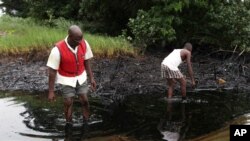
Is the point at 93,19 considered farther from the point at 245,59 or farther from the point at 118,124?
the point at 118,124

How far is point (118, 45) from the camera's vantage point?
15.5m

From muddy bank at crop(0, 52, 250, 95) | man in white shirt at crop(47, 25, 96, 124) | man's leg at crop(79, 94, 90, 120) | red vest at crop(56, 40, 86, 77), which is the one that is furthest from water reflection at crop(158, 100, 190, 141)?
Result: muddy bank at crop(0, 52, 250, 95)

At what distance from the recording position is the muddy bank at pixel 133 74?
12430 mm

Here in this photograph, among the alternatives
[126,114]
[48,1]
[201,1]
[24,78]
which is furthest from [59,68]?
[48,1]

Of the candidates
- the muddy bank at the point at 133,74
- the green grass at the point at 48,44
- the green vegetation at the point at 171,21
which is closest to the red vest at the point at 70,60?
the muddy bank at the point at 133,74

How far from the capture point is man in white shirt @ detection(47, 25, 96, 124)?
303 inches

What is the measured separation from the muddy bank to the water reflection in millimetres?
1976

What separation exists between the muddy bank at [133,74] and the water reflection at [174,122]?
1.98 m

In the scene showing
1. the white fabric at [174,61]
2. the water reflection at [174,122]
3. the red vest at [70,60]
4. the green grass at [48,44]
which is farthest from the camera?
the green grass at [48,44]

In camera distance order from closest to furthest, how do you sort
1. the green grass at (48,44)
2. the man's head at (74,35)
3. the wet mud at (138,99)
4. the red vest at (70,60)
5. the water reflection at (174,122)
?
the man's head at (74,35) < the red vest at (70,60) < the water reflection at (174,122) < the wet mud at (138,99) < the green grass at (48,44)

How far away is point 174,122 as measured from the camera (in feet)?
29.1

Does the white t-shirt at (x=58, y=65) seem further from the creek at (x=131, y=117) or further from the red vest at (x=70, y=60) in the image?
the creek at (x=131, y=117)

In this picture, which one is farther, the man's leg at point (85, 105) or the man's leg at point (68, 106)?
the man's leg at point (85, 105)

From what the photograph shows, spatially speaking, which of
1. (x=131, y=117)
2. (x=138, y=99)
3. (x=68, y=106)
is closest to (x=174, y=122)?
(x=131, y=117)
